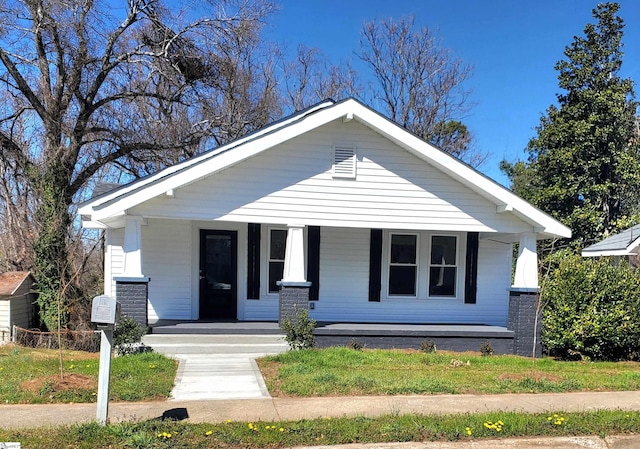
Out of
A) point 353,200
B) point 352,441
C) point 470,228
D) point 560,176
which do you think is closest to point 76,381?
point 352,441

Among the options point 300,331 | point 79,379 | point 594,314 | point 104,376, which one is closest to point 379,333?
point 300,331

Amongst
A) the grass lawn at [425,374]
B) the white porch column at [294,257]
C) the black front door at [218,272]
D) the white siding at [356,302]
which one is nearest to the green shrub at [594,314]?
the grass lawn at [425,374]

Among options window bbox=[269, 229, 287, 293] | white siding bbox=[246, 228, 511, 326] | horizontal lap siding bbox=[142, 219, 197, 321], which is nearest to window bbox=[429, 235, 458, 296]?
white siding bbox=[246, 228, 511, 326]

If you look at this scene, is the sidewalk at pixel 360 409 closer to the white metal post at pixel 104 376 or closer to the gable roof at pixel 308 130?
the white metal post at pixel 104 376

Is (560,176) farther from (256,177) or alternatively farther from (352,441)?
(352,441)

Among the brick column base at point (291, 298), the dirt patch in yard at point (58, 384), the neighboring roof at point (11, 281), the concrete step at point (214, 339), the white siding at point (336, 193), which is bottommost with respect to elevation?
the concrete step at point (214, 339)

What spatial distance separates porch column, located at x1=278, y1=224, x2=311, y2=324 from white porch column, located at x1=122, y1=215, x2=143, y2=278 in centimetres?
280

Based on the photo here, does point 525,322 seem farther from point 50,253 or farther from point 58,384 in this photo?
point 50,253

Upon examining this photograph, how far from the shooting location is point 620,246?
15.8m

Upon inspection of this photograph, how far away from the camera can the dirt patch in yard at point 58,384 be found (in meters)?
5.82

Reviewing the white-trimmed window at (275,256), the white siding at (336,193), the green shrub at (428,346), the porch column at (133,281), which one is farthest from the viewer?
the white-trimmed window at (275,256)

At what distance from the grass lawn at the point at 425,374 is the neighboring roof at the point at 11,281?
7.59m

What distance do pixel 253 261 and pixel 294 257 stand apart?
1.76 metres

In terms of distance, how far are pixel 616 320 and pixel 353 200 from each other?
5.83 metres
